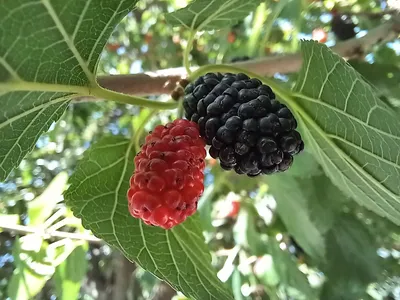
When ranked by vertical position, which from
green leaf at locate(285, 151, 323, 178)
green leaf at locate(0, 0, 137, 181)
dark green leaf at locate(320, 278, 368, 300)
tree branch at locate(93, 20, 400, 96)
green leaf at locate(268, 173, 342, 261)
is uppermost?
green leaf at locate(0, 0, 137, 181)

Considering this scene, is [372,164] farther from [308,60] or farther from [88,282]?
[88,282]

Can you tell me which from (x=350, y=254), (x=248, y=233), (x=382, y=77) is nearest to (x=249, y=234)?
(x=248, y=233)

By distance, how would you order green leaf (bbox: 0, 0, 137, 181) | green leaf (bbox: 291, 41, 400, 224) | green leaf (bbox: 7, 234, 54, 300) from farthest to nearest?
green leaf (bbox: 7, 234, 54, 300) < green leaf (bbox: 291, 41, 400, 224) < green leaf (bbox: 0, 0, 137, 181)

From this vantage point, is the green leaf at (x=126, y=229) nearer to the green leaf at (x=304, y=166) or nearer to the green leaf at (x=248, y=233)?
the green leaf at (x=304, y=166)

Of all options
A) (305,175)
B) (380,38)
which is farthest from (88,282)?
(380,38)

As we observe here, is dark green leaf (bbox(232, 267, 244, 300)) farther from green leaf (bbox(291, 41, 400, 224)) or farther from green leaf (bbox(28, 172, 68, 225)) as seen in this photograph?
green leaf (bbox(291, 41, 400, 224))

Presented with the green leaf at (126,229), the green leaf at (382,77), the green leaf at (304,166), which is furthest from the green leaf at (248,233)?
the green leaf at (126,229)

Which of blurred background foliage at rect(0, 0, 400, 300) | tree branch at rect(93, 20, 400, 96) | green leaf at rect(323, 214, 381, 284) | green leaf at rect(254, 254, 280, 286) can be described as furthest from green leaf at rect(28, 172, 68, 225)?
green leaf at rect(323, 214, 381, 284)

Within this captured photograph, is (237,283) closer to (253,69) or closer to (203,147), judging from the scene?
(253,69)
